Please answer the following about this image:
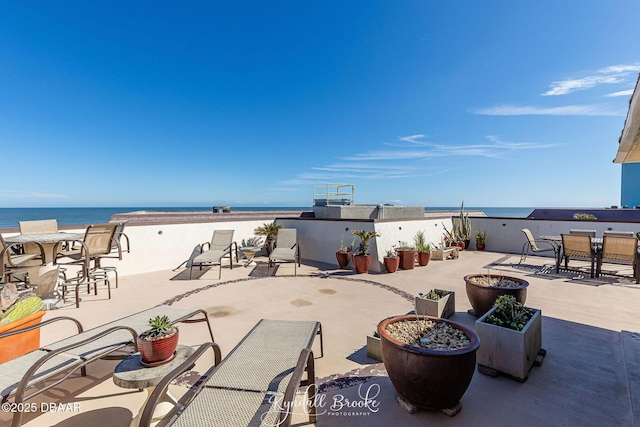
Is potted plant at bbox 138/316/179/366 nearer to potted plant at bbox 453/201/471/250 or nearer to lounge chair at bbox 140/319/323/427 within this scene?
lounge chair at bbox 140/319/323/427

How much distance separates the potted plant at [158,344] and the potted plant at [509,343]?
264cm

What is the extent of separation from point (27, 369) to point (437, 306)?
381 centimetres

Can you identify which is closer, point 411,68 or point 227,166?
point 411,68

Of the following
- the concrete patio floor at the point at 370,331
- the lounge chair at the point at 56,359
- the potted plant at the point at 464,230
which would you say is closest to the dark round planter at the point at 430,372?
the concrete patio floor at the point at 370,331

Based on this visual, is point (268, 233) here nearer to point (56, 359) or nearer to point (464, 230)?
point (56, 359)

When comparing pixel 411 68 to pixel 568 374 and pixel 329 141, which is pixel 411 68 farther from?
pixel 329 141

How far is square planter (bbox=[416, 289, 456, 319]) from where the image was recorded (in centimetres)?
328

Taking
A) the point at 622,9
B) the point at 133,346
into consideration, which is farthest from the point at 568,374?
the point at 622,9

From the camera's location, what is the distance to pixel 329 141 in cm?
2444

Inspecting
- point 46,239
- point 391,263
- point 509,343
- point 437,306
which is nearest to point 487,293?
point 437,306

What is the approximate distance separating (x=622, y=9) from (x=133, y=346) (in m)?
8.94

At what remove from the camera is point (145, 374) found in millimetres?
1568

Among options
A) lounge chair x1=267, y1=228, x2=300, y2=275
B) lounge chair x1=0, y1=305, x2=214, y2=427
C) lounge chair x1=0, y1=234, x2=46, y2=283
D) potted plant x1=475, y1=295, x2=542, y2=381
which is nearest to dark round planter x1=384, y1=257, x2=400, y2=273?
lounge chair x1=267, y1=228, x2=300, y2=275

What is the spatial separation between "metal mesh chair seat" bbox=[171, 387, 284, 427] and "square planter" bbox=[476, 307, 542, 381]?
80.6 inches
